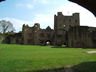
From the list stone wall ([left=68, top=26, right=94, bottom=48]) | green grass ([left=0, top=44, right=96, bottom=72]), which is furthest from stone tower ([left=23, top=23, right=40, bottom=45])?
green grass ([left=0, top=44, right=96, bottom=72])

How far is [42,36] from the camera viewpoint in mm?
53469

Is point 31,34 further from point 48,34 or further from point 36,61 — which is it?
point 36,61

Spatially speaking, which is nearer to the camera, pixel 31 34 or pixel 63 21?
pixel 31 34

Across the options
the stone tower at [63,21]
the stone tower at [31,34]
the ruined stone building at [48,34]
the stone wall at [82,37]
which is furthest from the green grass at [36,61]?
the stone tower at [63,21]

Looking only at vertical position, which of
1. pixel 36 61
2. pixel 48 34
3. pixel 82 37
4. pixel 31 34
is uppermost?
pixel 31 34

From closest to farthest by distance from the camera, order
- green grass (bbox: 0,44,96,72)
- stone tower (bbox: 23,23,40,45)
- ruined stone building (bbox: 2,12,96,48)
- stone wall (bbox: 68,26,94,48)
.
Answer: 1. green grass (bbox: 0,44,96,72)
2. stone wall (bbox: 68,26,94,48)
3. ruined stone building (bbox: 2,12,96,48)
4. stone tower (bbox: 23,23,40,45)

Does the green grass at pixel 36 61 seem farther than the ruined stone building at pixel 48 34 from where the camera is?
No

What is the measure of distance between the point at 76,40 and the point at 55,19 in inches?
785

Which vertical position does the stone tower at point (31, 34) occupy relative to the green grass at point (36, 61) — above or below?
above

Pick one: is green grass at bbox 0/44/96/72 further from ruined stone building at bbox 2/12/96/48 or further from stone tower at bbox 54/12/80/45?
stone tower at bbox 54/12/80/45

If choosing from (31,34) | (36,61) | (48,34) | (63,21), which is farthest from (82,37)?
(36,61)

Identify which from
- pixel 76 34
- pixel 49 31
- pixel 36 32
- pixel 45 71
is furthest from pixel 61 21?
pixel 45 71

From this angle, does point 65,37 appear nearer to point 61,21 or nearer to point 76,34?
point 61,21

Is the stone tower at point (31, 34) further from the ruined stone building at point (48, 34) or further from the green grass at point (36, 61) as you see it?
the green grass at point (36, 61)
